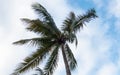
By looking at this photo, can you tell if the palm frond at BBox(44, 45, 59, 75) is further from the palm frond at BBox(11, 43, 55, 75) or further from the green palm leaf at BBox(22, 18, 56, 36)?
the green palm leaf at BBox(22, 18, 56, 36)

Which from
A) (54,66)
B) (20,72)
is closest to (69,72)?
(54,66)

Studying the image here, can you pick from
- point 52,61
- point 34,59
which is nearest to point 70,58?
point 52,61

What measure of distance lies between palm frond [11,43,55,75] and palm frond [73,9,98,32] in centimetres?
270

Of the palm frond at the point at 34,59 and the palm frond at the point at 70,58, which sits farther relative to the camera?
the palm frond at the point at 70,58

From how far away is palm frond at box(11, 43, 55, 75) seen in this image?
1169 inches

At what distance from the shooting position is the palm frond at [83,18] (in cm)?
3215

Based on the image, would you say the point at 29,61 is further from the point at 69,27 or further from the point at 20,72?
the point at 69,27

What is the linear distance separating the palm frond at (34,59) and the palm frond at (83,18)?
8.86ft

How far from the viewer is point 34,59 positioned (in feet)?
99.6

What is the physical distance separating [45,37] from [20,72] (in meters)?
3.48

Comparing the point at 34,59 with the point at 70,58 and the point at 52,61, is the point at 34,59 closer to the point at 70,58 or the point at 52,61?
the point at 52,61

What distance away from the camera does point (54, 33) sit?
30875 millimetres

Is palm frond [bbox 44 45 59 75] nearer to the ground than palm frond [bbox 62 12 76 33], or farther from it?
nearer to the ground

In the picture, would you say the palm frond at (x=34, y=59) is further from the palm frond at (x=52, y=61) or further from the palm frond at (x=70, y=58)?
the palm frond at (x=70, y=58)
